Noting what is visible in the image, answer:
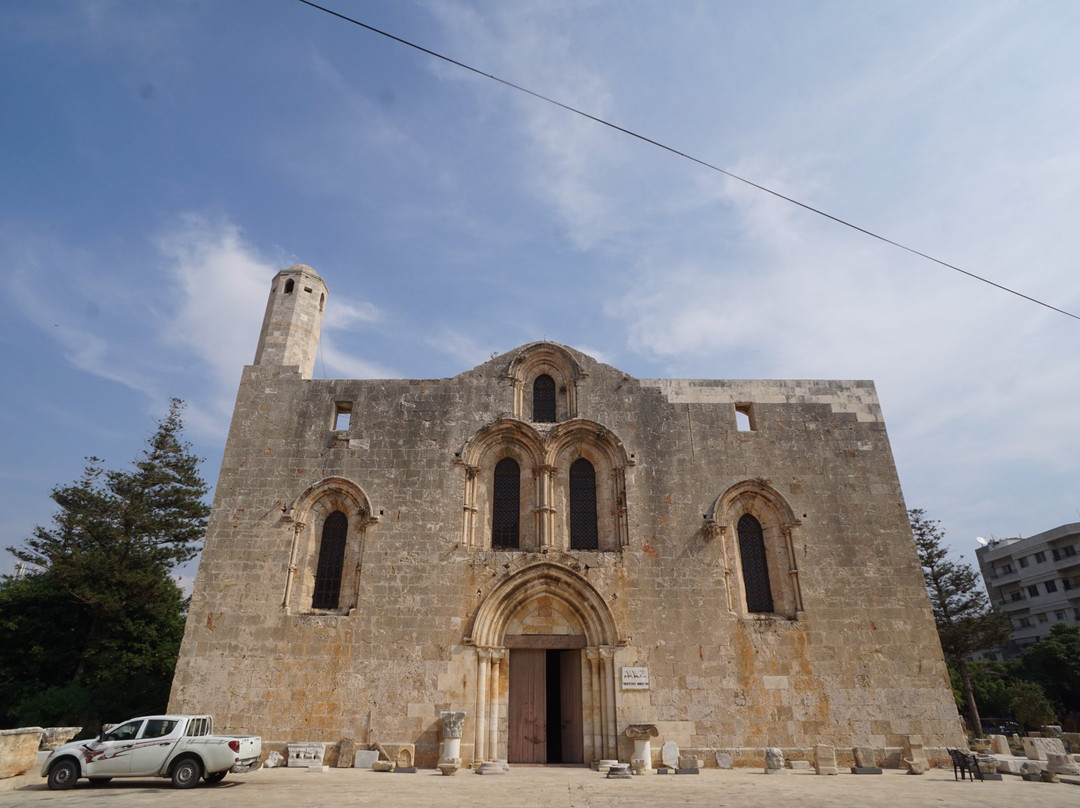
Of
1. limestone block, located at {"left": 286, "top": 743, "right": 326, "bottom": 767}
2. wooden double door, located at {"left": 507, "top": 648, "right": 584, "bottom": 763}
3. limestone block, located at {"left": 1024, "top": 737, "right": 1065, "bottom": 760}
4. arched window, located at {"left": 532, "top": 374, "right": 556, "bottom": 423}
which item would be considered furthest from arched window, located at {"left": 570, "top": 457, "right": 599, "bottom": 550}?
limestone block, located at {"left": 1024, "top": 737, "right": 1065, "bottom": 760}

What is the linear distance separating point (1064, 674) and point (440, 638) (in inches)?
1507

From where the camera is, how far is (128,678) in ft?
70.6

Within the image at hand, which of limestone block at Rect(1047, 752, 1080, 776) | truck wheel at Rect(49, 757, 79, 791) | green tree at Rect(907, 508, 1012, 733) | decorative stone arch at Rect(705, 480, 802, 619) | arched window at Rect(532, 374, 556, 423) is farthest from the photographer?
green tree at Rect(907, 508, 1012, 733)

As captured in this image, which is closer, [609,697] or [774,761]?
[774,761]

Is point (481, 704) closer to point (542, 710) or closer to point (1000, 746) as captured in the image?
point (542, 710)

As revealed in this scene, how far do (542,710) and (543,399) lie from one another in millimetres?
7681

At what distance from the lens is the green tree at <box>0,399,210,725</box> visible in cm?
2062

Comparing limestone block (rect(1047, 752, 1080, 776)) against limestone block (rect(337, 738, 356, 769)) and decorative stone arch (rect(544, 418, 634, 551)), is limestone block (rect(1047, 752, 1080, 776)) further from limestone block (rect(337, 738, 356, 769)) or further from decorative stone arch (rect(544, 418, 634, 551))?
→ limestone block (rect(337, 738, 356, 769))

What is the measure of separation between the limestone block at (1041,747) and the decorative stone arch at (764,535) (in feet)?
18.3

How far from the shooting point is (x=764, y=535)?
1535 cm

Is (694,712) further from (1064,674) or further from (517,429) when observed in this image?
(1064,674)

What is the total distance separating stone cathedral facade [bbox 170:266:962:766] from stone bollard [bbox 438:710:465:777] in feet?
1.53

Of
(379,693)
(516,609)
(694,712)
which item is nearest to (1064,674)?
(694,712)

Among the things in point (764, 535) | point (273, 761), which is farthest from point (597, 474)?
point (273, 761)
